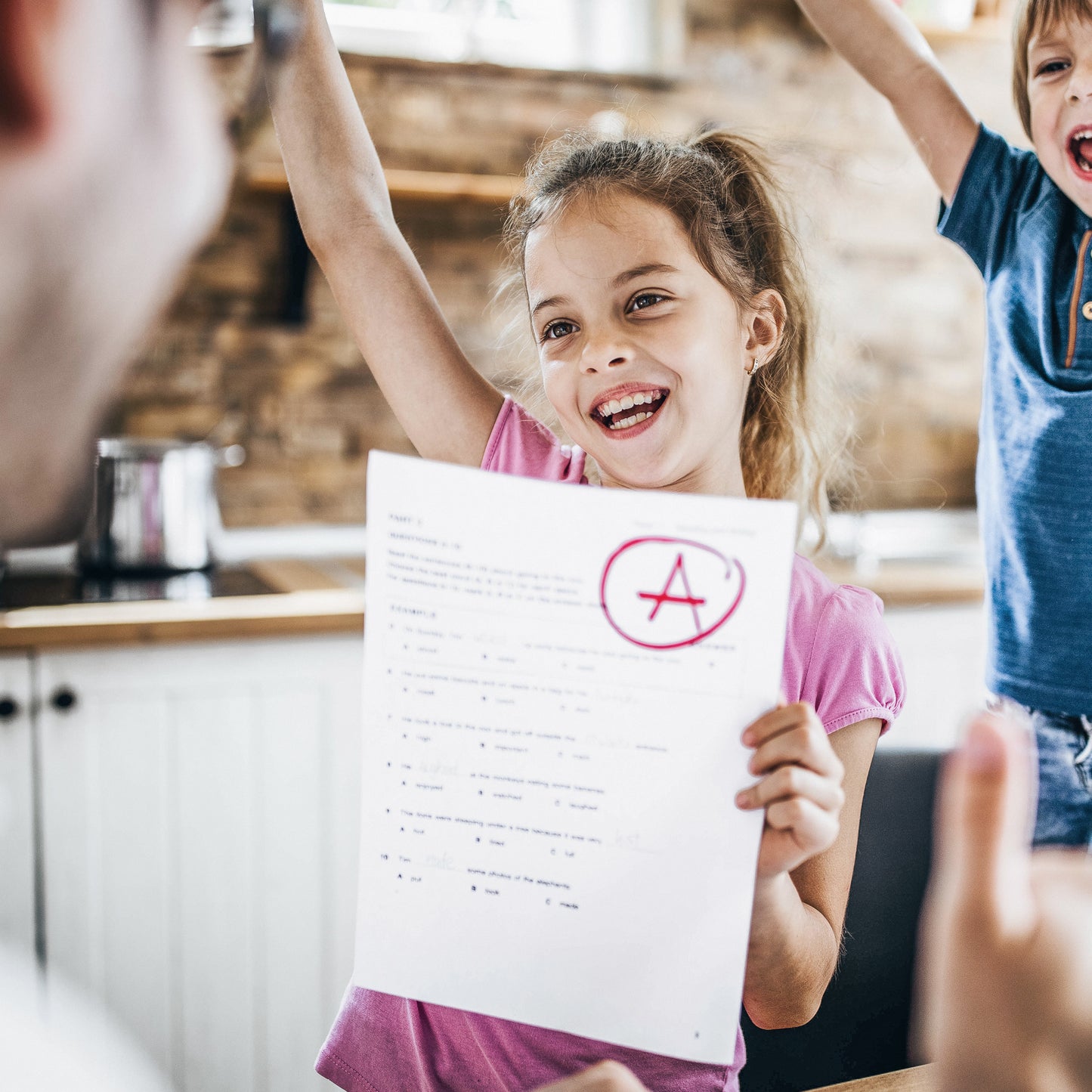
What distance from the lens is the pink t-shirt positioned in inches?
27.6

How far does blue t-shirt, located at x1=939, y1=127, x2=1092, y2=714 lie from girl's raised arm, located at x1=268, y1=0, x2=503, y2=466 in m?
0.43

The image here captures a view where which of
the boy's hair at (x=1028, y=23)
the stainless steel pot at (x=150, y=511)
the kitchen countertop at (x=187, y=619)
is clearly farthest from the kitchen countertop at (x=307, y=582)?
the boy's hair at (x=1028, y=23)

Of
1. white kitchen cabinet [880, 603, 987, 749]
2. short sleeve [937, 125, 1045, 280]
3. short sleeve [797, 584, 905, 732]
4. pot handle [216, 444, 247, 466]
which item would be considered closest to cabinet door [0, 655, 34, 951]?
pot handle [216, 444, 247, 466]

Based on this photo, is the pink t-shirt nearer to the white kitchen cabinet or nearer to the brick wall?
the white kitchen cabinet

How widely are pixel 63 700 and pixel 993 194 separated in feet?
4.24

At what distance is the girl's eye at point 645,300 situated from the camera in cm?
73

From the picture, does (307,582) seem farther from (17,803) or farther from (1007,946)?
(1007,946)

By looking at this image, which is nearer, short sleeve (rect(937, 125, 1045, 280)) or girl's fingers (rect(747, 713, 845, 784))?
girl's fingers (rect(747, 713, 845, 784))

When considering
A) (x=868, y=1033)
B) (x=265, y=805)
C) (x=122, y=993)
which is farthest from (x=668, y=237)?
(x=122, y=993)

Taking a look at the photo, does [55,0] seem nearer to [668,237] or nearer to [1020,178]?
[668,237]

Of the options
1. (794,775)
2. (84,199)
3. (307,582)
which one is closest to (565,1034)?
(794,775)

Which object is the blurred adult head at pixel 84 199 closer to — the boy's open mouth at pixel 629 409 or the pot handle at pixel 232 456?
the boy's open mouth at pixel 629 409

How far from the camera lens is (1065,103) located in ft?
2.52

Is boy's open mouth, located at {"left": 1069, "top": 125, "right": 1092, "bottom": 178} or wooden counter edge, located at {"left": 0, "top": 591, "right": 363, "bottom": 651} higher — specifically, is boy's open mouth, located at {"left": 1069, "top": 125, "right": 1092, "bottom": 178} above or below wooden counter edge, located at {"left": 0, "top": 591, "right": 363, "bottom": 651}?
above
